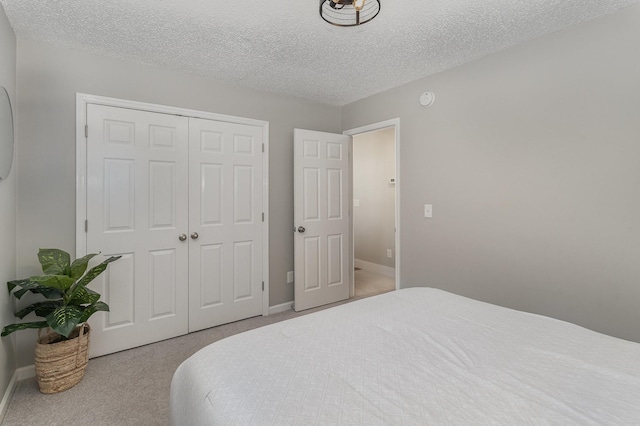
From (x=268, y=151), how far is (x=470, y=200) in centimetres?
202

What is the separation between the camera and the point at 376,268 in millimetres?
5141

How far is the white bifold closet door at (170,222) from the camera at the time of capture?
2.39 meters

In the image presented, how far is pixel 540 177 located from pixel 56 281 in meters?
3.28

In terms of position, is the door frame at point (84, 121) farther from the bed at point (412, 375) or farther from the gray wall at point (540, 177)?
the gray wall at point (540, 177)

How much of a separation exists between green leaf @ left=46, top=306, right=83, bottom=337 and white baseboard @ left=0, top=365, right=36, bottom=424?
547 mm

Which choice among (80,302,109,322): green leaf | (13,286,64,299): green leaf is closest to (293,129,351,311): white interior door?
(80,302,109,322): green leaf

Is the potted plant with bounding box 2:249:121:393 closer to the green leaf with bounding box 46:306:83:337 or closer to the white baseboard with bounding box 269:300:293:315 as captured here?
the green leaf with bounding box 46:306:83:337

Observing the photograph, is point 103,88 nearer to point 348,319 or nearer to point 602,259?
point 348,319

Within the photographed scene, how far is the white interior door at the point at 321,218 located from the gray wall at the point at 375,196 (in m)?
1.45

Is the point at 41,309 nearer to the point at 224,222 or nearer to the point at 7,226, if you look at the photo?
the point at 7,226

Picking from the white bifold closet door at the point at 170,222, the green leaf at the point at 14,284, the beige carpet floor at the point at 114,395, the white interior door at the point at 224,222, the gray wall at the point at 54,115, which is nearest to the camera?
the beige carpet floor at the point at 114,395

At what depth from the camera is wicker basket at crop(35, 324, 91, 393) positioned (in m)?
1.90

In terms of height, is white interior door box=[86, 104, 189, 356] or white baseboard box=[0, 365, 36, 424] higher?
white interior door box=[86, 104, 189, 356]

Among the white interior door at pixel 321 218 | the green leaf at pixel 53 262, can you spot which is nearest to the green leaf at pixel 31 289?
the green leaf at pixel 53 262
